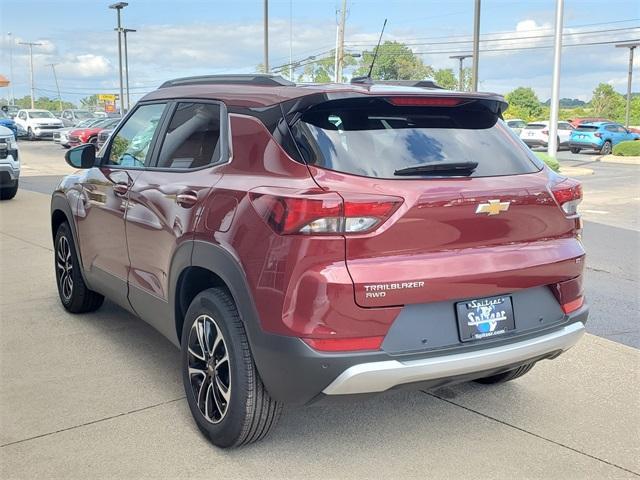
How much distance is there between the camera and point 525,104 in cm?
7225

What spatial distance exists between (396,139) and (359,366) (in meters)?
1.03

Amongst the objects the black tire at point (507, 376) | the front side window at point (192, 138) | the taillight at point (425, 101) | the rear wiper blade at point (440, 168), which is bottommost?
the black tire at point (507, 376)

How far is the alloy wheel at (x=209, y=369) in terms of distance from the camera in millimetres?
3264

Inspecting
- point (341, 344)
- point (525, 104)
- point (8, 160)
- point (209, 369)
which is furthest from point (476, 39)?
point (525, 104)

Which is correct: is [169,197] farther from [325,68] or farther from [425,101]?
[325,68]

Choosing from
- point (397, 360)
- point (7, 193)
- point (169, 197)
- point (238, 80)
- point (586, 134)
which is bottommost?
point (7, 193)

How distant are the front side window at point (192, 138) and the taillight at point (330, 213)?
0.78 m

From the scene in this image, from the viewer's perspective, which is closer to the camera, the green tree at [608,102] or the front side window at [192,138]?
the front side window at [192,138]

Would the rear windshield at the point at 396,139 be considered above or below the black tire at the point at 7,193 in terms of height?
above

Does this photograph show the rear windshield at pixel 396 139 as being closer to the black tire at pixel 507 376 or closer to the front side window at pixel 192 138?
the front side window at pixel 192 138

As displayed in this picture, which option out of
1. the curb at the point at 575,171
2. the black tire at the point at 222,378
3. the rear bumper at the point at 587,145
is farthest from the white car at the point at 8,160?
the rear bumper at the point at 587,145

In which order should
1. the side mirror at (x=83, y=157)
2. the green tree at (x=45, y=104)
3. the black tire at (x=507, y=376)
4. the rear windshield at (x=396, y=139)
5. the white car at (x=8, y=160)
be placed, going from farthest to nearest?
the green tree at (x=45, y=104)
the white car at (x=8, y=160)
the side mirror at (x=83, y=157)
the black tire at (x=507, y=376)
the rear windshield at (x=396, y=139)

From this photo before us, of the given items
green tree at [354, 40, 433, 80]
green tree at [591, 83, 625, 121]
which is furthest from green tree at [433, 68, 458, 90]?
green tree at [591, 83, 625, 121]

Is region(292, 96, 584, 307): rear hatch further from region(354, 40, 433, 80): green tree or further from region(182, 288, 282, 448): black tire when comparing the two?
region(354, 40, 433, 80): green tree
